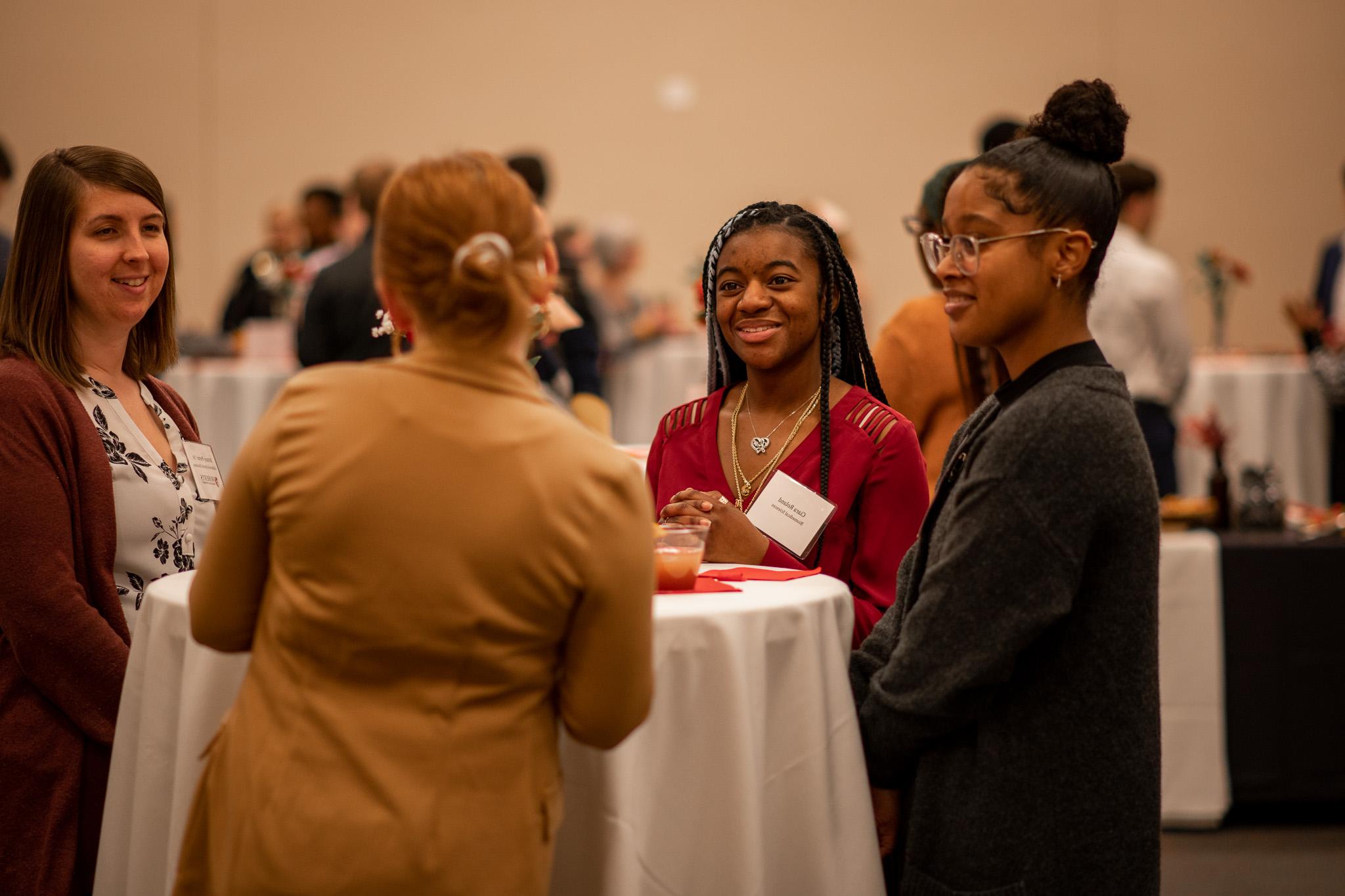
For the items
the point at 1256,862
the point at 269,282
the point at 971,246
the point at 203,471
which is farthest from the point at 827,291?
the point at 269,282

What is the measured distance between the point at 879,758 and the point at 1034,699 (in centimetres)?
25

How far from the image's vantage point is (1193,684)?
3729 millimetres

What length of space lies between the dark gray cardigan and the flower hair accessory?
661mm

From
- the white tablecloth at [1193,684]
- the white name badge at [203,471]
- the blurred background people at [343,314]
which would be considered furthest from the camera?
the blurred background people at [343,314]

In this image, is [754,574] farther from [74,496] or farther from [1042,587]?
[74,496]

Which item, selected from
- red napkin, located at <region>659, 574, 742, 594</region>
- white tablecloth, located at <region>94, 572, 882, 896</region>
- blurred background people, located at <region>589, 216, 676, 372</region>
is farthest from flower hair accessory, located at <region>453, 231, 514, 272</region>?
blurred background people, located at <region>589, 216, 676, 372</region>

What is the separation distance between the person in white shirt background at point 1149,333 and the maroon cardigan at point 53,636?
3693 mm

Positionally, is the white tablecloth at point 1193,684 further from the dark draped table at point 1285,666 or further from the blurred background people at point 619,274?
the blurred background people at point 619,274

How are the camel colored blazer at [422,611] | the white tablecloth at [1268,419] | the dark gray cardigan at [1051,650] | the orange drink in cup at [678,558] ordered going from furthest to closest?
the white tablecloth at [1268,419] < the orange drink in cup at [678,558] < the dark gray cardigan at [1051,650] < the camel colored blazer at [422,611]

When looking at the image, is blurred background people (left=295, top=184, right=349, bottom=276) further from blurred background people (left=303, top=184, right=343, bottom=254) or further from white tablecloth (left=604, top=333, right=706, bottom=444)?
white tablecloth (left=604, top=333, right=706, bottom=444)

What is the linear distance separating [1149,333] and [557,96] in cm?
623

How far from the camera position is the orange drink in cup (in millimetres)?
1839

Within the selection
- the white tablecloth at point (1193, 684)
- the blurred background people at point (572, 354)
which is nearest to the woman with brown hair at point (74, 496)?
the blurred background people at point (572, 354)

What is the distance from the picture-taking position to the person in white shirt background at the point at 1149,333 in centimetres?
479
